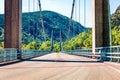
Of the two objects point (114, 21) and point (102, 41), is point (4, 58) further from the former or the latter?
point (114, 21)

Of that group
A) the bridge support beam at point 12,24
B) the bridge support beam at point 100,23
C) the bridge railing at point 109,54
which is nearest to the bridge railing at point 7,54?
the bridge support beam at point 12,24

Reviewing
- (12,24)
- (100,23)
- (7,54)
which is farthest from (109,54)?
(12,24)

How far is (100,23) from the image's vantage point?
112 feet

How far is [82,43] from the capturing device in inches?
5236

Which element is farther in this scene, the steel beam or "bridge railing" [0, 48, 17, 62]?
the steel beam

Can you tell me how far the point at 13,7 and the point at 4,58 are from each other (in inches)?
323

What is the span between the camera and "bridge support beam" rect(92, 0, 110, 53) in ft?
111

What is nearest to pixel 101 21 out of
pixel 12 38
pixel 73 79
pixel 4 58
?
pixel 12 38

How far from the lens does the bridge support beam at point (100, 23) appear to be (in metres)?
33.8

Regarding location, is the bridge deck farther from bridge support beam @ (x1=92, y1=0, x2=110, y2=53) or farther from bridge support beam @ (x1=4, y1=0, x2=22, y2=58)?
bridge support beam @ (x1=92, y1=0, x2=110, y2=53)

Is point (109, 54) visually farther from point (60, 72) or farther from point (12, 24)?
point (60, 72)

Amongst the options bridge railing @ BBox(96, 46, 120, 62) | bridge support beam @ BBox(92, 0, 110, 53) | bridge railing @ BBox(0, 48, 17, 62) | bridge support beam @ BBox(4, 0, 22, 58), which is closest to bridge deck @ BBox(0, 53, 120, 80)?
bridge railing @ BBox(96, 46, 120, 62)

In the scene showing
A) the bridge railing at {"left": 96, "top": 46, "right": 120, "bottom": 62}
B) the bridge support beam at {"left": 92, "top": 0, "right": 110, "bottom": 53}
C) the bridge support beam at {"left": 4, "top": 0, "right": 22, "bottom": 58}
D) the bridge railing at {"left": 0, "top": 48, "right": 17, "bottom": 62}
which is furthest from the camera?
the bridge support beam at {"left": 92, "top": 0, "right": 110, "bottom": 53}

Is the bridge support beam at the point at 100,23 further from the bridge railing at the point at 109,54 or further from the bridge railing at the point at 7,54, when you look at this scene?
the bridge railing at the point at 7,54
